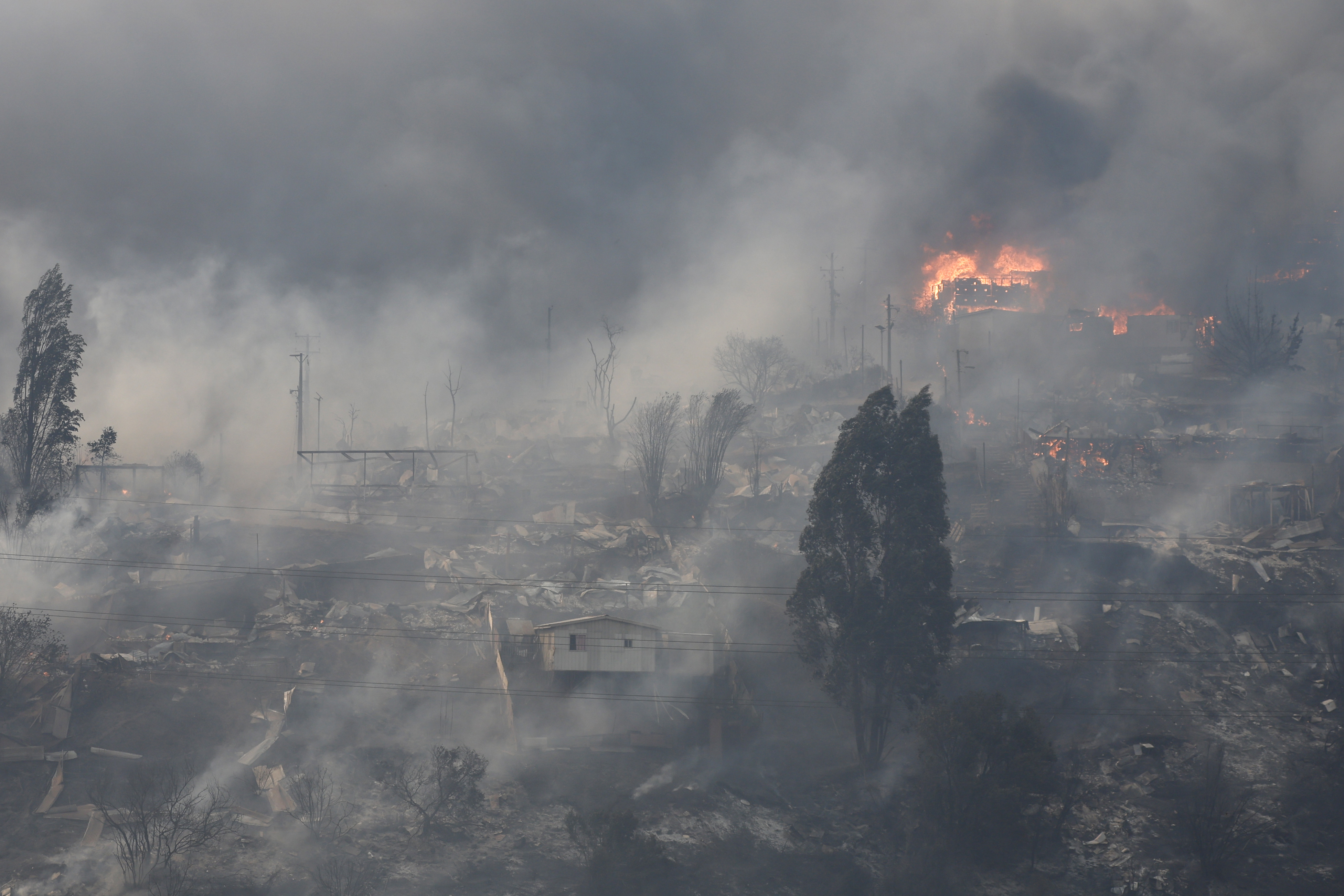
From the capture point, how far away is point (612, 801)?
28578mm

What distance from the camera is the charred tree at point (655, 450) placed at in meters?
52.3

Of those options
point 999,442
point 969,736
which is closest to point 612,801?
point 969,736

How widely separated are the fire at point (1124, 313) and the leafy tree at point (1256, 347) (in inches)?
313

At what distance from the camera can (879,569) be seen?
31203mm

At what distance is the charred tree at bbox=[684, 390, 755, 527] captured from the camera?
53.0 m

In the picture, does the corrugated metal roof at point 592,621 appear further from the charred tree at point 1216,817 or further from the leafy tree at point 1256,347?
the leafy tree at point 1256,347

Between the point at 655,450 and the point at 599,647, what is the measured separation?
74.0ft

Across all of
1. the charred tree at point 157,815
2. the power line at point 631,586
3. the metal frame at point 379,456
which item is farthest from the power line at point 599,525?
the charred tree at point 157,815

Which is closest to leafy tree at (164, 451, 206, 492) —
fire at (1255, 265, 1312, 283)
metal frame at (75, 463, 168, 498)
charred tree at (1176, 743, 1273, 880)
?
metal frame at (75, 463, 168, 498)

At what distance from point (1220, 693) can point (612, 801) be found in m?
23.7

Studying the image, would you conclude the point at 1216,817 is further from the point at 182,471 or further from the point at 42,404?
the point at 182,471

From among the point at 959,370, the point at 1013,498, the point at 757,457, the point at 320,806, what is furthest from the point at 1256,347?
the point at 320,806

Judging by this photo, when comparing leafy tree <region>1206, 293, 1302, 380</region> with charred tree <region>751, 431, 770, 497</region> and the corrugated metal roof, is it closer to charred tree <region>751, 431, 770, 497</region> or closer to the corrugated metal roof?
charred tree <region>751, 431, 770, 497</region>

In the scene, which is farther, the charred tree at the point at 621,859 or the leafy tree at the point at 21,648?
the leafy tree at the point at 21,648
